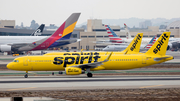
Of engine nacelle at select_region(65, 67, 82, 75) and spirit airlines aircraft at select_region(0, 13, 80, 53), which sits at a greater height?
spirit airlines aircraft at select_region(0, 13, 80, 53)

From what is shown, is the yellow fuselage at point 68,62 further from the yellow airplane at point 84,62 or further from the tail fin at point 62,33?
the tail fin at point 62,33

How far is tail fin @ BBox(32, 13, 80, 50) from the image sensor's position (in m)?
74.9

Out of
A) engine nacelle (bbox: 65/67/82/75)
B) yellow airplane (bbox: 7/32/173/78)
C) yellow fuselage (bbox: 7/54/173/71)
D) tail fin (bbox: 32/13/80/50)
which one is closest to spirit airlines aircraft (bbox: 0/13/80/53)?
tail fin (bbox: 32/13/80/50)

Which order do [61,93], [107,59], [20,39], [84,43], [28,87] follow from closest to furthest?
1. [61,93]
2. [28,87]
3. [107,59]
4. [20,39]
5. [84,43]

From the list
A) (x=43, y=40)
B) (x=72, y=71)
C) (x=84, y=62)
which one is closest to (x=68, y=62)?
(x=84, y=62)

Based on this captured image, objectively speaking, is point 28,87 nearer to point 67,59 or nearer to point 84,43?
point 67,59

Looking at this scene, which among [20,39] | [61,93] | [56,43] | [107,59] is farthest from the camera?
[20,39]

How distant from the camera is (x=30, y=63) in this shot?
42.2m

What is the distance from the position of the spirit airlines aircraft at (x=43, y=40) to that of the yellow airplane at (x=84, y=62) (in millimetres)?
32720

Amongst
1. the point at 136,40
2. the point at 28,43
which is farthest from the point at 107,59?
the point at 28,43

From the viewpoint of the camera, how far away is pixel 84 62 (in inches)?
1700

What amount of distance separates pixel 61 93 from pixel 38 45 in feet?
186

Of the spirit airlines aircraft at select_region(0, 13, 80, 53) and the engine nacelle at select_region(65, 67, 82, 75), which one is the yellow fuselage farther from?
the spirit airlines aircraft at select_region(0, 13, 80, 53)

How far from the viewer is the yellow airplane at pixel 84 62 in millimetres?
A: 41969
